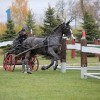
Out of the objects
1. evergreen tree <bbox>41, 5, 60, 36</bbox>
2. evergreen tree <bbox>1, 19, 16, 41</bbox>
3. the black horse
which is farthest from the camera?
evergreen tree <bbox>1, 19, 16, 41</bbox>

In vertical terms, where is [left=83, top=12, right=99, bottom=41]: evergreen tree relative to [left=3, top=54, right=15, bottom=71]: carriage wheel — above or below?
above

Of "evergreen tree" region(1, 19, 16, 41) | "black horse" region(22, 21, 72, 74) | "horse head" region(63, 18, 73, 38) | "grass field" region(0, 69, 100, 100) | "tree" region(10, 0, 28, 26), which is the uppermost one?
"tree" region(10, 0, 28, 26)

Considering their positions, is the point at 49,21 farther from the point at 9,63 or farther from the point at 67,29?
the point at 67,29

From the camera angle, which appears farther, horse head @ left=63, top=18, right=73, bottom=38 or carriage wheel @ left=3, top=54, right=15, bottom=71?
carriage wheel @ left=3, top=54, right=15, bottom=71

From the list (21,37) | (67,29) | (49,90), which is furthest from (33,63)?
(49,90)

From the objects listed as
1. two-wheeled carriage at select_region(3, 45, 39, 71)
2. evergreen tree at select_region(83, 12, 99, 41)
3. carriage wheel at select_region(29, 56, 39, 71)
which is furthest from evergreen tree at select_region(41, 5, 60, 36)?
two-wheeled carriage at select_region(3, 45, 39, 71)

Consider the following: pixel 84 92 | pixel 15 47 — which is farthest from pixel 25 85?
pixel 15 47

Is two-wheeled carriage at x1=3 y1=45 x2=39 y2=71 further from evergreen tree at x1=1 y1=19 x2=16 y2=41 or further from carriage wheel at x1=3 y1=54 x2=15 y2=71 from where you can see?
evergreen tree at x1=1 y1=19 x2=16 y2=41

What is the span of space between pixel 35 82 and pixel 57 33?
15.3 ft

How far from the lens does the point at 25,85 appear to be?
11922 mm

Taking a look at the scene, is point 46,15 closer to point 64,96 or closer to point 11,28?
point 11,28

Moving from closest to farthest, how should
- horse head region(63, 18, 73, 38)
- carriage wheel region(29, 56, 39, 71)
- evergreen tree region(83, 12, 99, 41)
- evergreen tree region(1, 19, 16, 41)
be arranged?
horse head region(63, 18, 73, 38), carriage wheel region(29, 56, 39, 71), evergreen tree region(83, 12, 99, 41), evergreen tree region(1, 19, 16, 41)

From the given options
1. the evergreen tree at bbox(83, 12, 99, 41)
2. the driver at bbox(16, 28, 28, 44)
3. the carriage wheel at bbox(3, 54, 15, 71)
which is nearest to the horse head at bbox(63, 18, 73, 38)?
the driver at bbox(16, 28, 28, 44)

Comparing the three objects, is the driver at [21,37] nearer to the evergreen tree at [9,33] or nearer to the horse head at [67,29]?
the horse head at [67,29]
